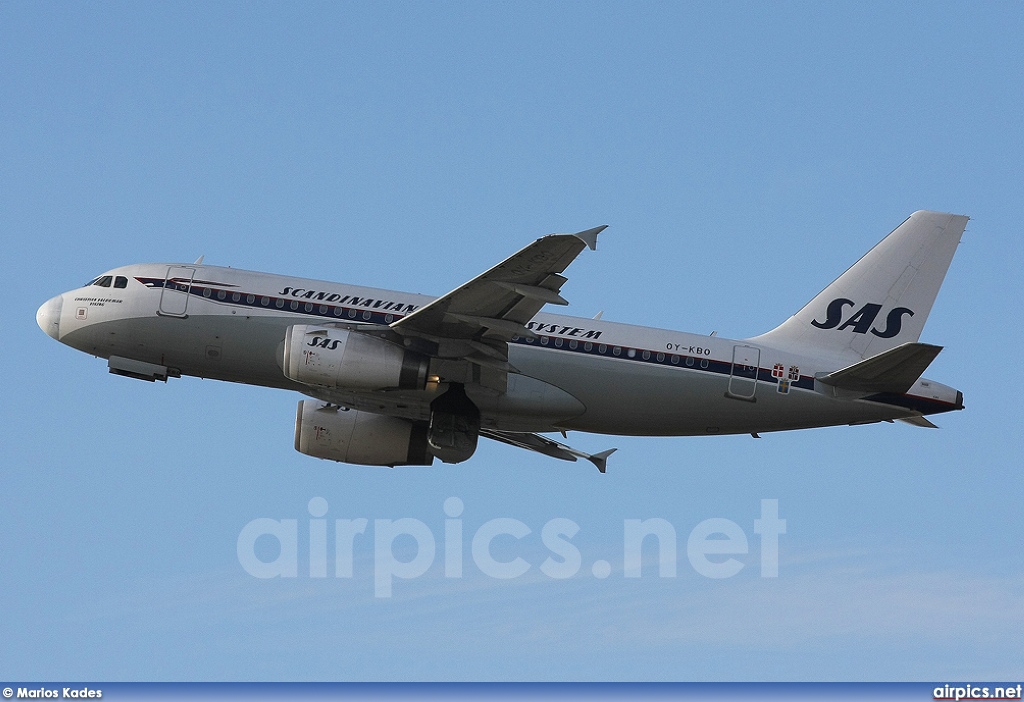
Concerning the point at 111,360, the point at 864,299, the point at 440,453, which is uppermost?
the point at 864,299

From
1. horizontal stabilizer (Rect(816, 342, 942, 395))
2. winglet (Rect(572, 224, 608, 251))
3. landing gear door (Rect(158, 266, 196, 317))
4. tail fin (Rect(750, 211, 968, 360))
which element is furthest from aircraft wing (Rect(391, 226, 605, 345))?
horizontal stabilizer (Rect(816, 342, 942, 395))

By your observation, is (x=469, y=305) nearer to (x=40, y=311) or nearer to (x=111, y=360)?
(x=111, y=360)

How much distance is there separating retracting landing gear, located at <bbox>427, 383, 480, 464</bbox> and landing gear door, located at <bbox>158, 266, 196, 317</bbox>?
26.7 ft

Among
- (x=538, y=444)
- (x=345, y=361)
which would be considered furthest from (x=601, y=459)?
(x=345, y=361)

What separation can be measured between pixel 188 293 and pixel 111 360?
127 inches

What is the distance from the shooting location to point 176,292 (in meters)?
40.0

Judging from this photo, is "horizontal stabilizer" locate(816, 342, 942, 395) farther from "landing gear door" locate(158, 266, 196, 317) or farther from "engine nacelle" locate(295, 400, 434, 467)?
"landing gear door" locate(158, 266, 196, 317)

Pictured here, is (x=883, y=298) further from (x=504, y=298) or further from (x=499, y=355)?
(x=504, y=298)

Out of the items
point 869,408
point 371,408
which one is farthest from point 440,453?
point 869,408

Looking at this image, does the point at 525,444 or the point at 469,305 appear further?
the point at 525,444

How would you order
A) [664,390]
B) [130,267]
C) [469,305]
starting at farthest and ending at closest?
1. [130,267]
2. [664,390]
3. [469,305]

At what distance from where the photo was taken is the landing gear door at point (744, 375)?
39.0m

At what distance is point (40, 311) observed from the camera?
1650 inches

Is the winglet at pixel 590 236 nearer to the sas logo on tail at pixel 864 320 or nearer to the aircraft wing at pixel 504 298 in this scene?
the aircraft wing at pixel 504 298
